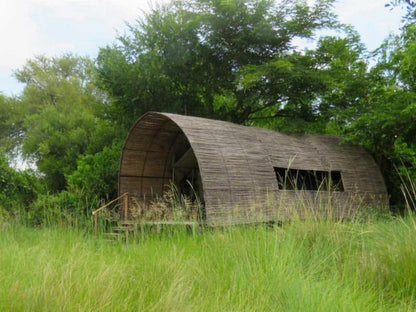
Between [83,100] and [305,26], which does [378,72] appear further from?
[83,100]

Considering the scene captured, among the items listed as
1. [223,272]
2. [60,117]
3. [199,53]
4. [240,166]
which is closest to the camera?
[223,272]

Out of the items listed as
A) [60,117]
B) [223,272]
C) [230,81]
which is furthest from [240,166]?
[60,117]

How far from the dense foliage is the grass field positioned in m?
7.27

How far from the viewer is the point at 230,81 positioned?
14.8m

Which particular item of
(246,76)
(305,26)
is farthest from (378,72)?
(246,76)

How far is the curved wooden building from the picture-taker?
8047 mm

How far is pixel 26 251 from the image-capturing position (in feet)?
13.0

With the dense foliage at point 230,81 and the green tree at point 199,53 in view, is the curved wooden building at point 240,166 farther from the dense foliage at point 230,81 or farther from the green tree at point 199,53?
the green tree at point 199,53

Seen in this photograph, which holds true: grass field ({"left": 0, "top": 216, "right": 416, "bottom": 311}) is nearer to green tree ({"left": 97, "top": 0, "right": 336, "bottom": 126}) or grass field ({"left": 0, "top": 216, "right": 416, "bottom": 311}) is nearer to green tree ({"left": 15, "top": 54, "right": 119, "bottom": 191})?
green tree ({"left": 97, "top": 0, "right": 336, "bottom": 126})

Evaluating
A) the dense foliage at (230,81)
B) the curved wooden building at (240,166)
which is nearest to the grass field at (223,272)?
the curved wooden building at (240,166)

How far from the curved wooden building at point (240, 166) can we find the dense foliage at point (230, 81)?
1.14 metres

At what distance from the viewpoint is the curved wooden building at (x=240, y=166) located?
26.4 ft

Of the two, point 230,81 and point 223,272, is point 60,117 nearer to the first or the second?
point 230,81

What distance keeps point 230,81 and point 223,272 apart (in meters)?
11.6
